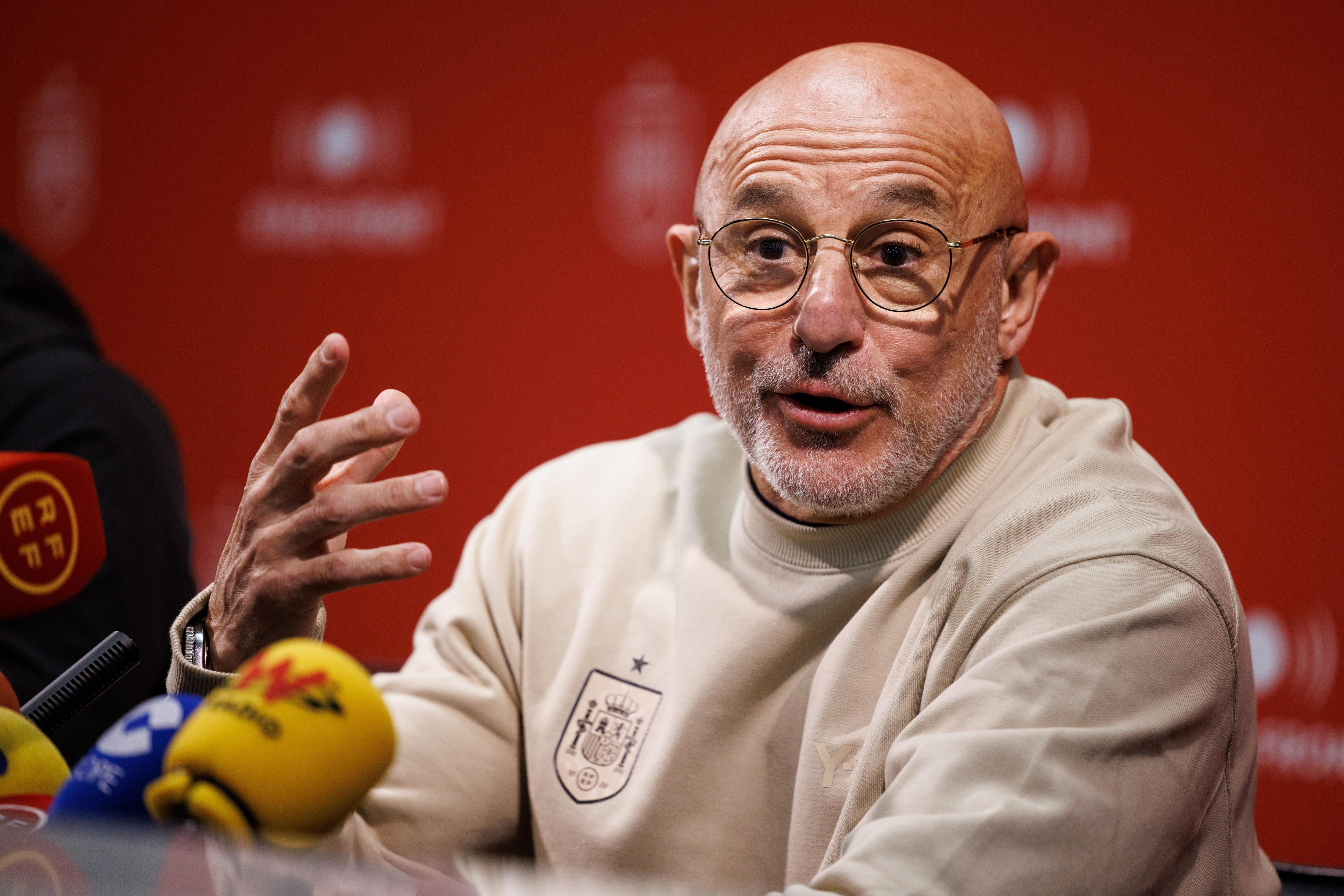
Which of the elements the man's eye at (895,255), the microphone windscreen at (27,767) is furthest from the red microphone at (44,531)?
the man's eye at (895,255)

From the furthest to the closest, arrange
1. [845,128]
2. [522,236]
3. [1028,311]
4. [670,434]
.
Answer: [522,236] → [670,434] → [1028,311] → [845,128]

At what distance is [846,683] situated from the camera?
1.31 meters

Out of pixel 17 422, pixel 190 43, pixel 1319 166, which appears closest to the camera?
pixel 17 422

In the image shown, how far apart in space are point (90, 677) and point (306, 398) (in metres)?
0.32

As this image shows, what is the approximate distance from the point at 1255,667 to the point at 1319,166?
1058mm

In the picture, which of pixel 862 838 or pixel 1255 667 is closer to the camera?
pixel 862 838

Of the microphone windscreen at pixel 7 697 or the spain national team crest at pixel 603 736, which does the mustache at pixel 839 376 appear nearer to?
the spain national team crest at pixel 603 736

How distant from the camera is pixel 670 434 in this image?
1.82 meters

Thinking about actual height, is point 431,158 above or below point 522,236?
above

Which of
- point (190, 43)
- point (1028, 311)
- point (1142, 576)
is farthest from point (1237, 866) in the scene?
point (190, 43)

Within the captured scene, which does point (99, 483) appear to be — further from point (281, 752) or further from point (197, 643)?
point (281, 752)

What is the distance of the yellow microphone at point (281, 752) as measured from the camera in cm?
66

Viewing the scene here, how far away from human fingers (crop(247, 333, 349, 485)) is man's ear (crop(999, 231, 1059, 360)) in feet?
2.66

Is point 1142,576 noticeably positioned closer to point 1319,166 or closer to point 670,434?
point 670,434
